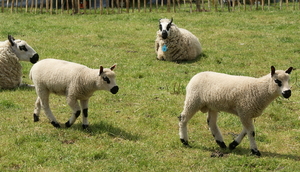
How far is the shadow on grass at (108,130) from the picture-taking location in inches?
337

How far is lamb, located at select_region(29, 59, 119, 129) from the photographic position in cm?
832

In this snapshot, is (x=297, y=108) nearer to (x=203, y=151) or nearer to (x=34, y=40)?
(x=203, y=151)

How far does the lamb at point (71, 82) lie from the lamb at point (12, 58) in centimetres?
276

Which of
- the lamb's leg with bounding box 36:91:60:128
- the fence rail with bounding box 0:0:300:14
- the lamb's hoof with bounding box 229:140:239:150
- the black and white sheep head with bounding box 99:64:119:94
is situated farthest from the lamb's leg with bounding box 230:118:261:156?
the fence rail with bounding box 0:0:300:14

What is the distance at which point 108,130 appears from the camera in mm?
8805

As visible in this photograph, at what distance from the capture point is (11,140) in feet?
26.7

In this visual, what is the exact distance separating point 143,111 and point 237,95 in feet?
9.53

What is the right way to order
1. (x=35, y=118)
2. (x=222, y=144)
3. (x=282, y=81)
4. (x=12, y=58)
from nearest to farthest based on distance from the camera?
1. (x=282, y=81)
2. (x=222, y=144)
3. (x=35, y=118)
4. (x=12, y=58)

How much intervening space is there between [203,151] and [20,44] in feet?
18.6

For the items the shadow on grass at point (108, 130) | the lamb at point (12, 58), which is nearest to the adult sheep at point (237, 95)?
the shadow on grass at point (108, 130)

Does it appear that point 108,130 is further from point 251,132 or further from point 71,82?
point 251,132

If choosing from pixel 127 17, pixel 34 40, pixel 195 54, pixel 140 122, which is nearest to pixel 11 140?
pixel 140 122

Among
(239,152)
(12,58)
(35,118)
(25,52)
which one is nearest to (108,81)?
(35,118)

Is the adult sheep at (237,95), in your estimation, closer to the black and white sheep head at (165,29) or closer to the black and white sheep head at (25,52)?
the black and white sheep head at (25,52)
